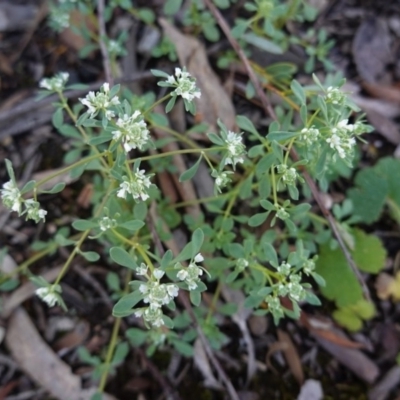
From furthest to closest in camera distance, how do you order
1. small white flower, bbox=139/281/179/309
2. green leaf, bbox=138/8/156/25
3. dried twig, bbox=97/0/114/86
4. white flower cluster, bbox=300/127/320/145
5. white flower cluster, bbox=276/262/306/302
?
green leaf, bbox=138/8/156/25, dried twig, bbox=97/0/114/86, white flower cluster, bbox=276/262/306/302, white flower cluster, bbox=300/127/320/145, small white flower, bbox=139/281/179/309

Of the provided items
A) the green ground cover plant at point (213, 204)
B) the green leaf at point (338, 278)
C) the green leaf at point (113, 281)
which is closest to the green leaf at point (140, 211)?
the green ground cover plant at point (213, 204)

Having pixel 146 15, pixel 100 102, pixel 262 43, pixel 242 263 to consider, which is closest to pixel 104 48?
pixel 146 15

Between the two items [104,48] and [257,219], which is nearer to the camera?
[257,219]

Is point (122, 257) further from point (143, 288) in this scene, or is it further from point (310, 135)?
point (310, 135)

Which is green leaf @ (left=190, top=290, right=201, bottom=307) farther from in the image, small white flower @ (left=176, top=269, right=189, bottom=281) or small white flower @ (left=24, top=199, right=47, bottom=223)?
small white flower @ (left=24, top=199, right=47, bottom=223)

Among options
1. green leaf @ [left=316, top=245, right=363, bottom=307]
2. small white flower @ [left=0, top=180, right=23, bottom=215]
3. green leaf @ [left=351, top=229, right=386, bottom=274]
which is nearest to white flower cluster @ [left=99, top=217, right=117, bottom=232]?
small white flower @ [left=0, top=180, right=23, bottom=215]

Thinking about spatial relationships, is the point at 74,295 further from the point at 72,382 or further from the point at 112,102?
the point at 112,102

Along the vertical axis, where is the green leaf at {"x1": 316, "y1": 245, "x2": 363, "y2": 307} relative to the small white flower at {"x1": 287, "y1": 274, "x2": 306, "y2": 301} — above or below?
below

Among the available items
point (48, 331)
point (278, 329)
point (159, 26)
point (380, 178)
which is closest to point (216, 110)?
point (159, 26)

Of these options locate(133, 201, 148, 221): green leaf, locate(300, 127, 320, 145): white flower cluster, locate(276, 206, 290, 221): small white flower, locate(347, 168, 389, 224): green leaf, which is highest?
locate(300, 127, 320, 145): white flower cluster
